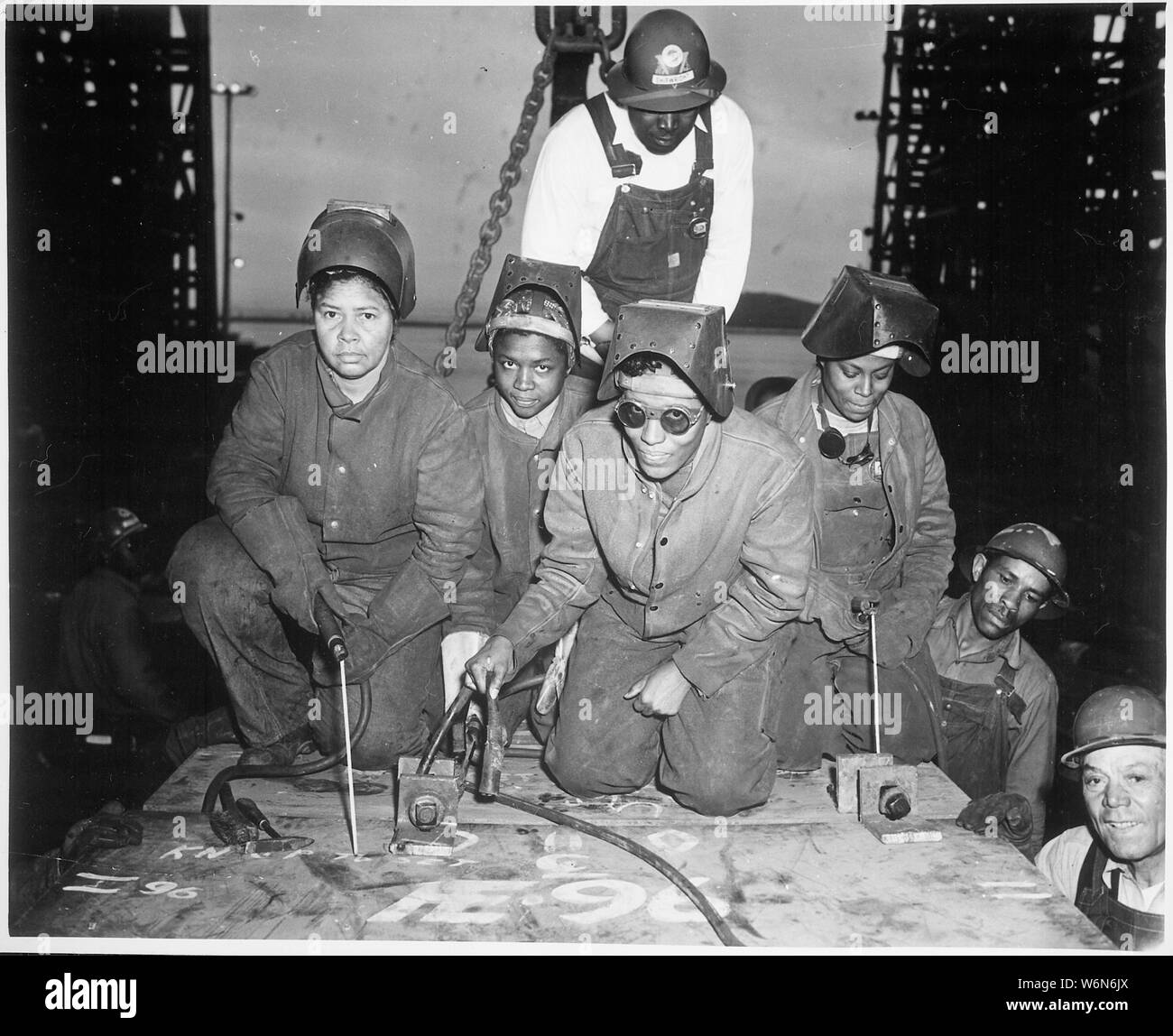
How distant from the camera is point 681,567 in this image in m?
3.88

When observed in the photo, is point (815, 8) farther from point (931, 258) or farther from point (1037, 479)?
point (1037, 479)

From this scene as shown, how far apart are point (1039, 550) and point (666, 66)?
2233 millimetres

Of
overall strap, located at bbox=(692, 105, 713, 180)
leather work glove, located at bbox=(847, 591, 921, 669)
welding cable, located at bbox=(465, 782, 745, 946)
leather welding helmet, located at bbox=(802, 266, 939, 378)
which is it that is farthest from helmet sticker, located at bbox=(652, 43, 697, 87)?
welding cable, located at bbox=(465, 782, 745, 946)

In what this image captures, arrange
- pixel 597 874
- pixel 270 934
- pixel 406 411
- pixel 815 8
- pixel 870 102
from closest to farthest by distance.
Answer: pixel 270 934 → pixel 597 874 → pixel 406 411 → pixel 815 8 → pixel 870 102

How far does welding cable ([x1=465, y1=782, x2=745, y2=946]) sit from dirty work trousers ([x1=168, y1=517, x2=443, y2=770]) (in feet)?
1.42

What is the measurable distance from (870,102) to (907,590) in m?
2.23

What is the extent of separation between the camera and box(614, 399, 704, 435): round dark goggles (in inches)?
137

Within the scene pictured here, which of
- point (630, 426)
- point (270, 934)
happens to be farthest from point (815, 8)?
point (270, 934)

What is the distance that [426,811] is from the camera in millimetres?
3525

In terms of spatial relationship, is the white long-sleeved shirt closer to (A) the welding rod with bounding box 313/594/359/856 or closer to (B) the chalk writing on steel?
(A) the welding rod with bounding box 313/594/359/856

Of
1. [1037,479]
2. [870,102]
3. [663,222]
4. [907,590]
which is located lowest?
[907,590]

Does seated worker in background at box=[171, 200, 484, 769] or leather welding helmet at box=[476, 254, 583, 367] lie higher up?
leather welding helmet at box=[476, 254, 583, 367]

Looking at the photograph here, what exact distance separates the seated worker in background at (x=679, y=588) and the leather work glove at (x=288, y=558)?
708mm

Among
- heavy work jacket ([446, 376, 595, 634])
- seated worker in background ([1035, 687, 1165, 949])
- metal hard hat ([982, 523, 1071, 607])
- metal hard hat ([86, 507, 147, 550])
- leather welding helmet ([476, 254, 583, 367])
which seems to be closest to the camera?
seated worker in background ([1035, 687, 1165, 949])
